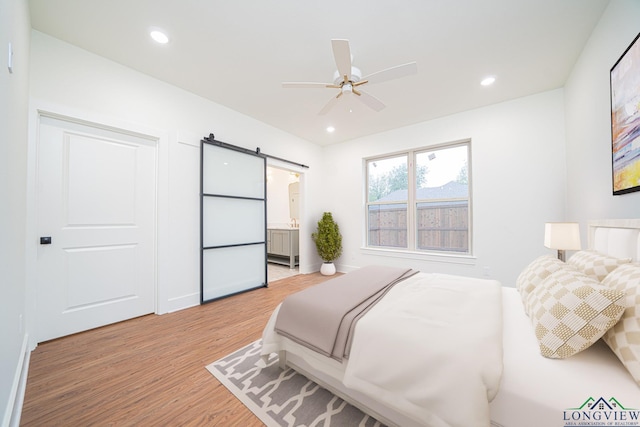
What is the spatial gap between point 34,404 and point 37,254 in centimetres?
131

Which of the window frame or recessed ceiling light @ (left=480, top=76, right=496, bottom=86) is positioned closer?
recessed ceiling light @ (left=480, top=76, right=496, bottom=86)

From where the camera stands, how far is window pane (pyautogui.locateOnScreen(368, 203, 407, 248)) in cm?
451

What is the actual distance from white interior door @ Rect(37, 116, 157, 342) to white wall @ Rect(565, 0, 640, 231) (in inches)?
174

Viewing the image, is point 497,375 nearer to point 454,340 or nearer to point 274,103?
point 454,340

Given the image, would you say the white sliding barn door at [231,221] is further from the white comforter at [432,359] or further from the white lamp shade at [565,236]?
the white lamp shade at [565,236]

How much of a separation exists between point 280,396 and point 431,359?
3.46 feet

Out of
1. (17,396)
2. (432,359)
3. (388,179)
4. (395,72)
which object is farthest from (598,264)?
(17,396)

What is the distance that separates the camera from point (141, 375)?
5.73ft

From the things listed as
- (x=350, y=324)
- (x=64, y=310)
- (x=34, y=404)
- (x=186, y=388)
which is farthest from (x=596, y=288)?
(x=64, y=310)

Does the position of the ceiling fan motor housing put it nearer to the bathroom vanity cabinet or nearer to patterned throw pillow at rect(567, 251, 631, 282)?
patterned throw pillow at rect(567, 251, 631, 282)

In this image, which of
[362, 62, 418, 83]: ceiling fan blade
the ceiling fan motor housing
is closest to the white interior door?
the ceiling fan motor housing

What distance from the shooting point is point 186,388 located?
5.30 ft

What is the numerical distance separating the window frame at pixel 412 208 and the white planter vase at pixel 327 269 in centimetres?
77

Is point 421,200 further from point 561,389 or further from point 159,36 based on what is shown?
point 159,36
